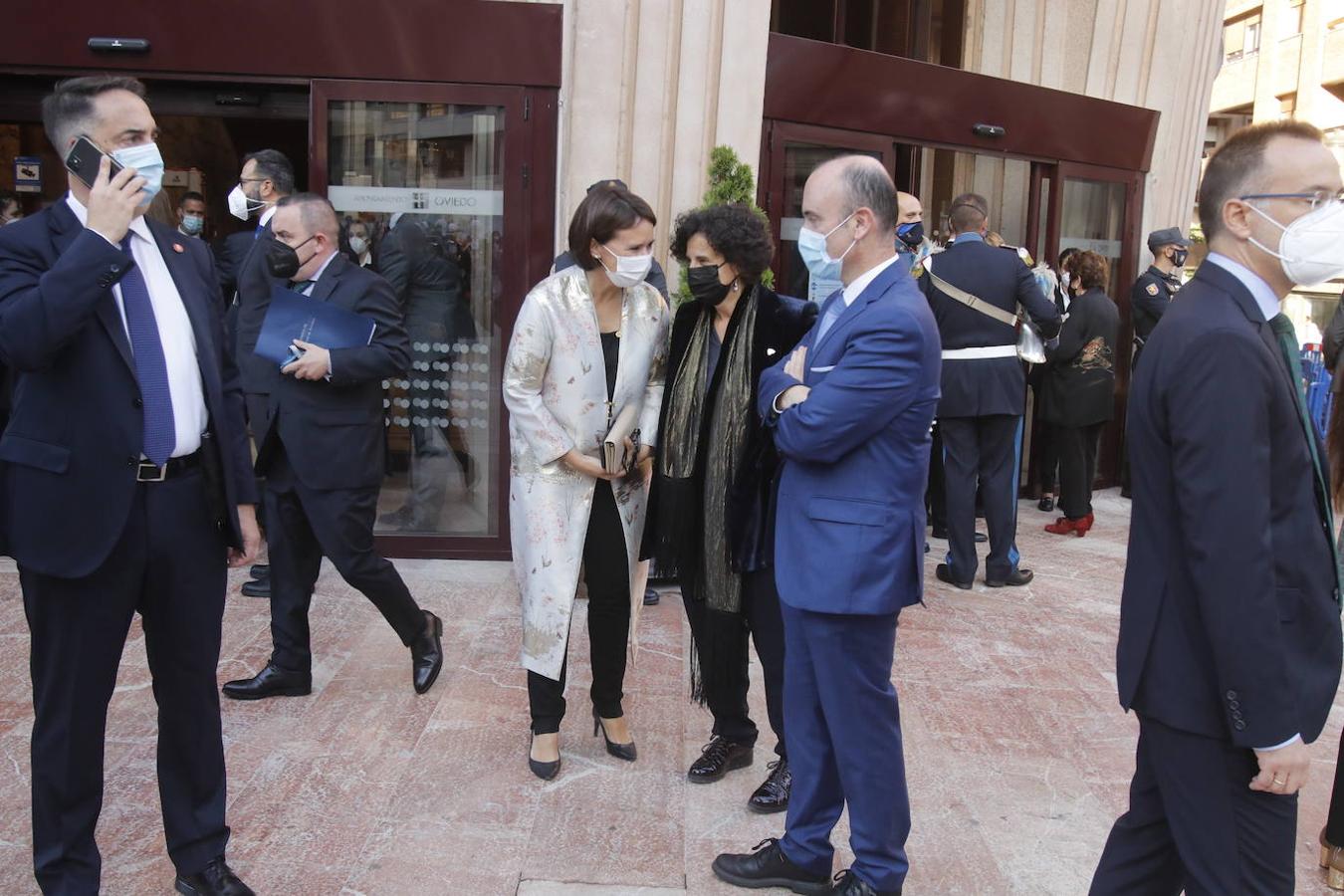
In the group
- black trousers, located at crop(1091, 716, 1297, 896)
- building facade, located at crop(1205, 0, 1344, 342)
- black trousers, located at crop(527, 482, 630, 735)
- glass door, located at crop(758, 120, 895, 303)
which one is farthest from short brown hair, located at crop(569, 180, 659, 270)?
building facade, located at crop(1205, 0, 1344, 342)

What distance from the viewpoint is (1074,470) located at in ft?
26.4

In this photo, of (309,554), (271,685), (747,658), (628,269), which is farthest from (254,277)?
(747,658)

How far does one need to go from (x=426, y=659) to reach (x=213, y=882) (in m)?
1.69

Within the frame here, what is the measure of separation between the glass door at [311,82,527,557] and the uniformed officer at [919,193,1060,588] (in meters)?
2.44

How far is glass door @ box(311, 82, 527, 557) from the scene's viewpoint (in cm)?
629

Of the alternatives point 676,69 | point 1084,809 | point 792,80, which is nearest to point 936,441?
point 792,80

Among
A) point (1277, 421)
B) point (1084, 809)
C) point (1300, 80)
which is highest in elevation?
point (1300, 80)

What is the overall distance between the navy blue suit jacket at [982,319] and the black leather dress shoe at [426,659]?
3218 mm

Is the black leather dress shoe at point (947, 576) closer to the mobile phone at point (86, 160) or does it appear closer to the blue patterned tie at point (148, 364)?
the blue patterned tie at point (148, 364)

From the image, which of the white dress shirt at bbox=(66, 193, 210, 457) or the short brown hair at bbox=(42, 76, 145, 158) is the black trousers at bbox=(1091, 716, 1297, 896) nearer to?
the white dress shirt at bbox=(66, 193, 210, 457)

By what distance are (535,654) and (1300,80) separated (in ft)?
118

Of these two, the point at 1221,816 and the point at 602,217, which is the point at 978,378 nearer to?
the point at 602,217

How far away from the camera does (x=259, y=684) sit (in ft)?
15.0

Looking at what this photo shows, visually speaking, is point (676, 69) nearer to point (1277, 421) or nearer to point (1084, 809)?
point (1084, 809)
